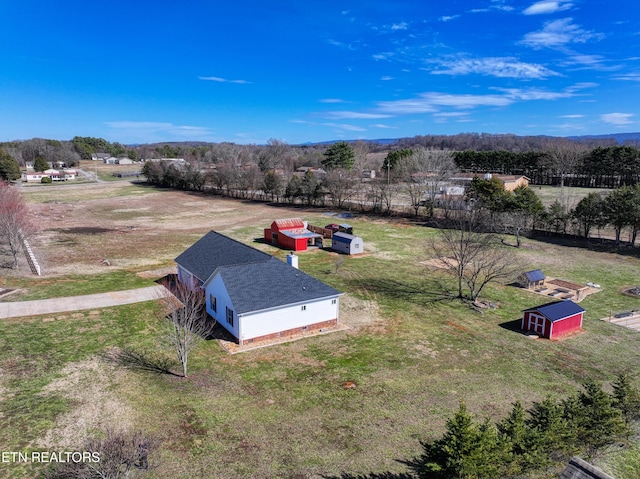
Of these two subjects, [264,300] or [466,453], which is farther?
[264,300]

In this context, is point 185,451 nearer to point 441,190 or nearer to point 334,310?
point 334,310

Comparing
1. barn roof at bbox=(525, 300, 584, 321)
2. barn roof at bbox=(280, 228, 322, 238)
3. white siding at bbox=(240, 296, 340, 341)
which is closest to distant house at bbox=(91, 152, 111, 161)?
barn roof at bbox=(280, 228, 322, 238)

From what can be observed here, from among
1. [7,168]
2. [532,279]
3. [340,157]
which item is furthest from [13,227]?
[7,168]

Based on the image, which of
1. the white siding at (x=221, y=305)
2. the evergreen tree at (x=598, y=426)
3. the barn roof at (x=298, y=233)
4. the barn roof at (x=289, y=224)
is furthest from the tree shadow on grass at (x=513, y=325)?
the barn roof at (x=289, y=224)

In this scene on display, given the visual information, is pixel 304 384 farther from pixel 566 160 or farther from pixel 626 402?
pixel 566 160

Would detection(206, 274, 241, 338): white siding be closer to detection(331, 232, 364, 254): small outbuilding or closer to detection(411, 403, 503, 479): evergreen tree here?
detection(411, 403, 503, 479): evergreen tree

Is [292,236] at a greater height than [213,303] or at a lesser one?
greater

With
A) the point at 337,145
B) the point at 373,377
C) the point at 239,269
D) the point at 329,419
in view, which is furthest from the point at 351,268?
the point at 337,145
